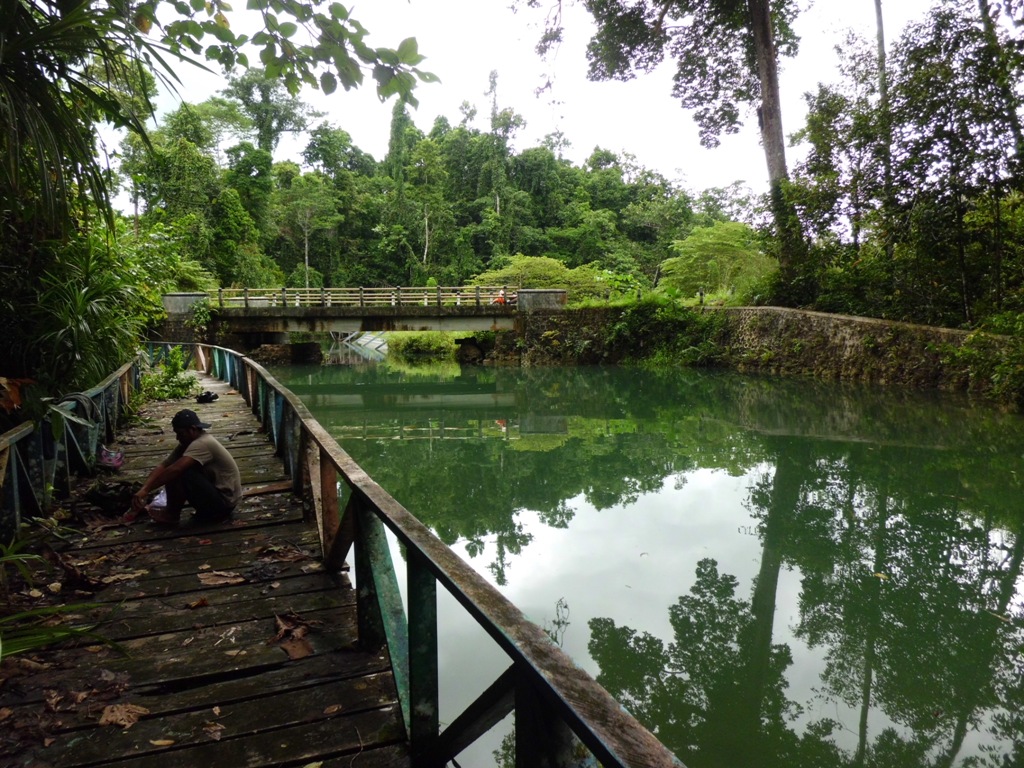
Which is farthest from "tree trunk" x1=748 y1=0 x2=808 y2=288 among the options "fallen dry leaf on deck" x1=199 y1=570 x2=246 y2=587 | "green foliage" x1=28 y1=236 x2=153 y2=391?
"fallen dry leaf on deck" x1=199 y1=570 x2=246 y2=587

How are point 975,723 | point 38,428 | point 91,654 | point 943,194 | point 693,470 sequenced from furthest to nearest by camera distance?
1. point 943,194
2. point 693,470
3. point 38,428
4. point 975,723
5. point 91,654

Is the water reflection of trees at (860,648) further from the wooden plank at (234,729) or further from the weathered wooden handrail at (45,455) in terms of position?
the weathered wooden handrail at (45,455)

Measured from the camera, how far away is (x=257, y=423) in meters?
7.23

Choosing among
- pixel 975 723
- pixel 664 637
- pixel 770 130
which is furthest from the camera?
pixel 770 130

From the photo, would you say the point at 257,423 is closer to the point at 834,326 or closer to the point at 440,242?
the point at 834,326

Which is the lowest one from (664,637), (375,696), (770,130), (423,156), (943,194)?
(664,637)

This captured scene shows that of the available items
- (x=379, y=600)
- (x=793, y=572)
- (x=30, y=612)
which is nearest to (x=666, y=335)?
(x=793, y=572)

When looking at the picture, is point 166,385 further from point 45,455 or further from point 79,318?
point 45,455

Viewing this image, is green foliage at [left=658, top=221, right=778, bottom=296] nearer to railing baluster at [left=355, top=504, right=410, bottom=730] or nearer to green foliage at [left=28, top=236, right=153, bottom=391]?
green foliage at [left=28, top=236, right=153, bottom=391]

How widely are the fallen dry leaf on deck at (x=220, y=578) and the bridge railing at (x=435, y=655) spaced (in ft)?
1.27

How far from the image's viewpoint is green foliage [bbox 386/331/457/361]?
3025 cm

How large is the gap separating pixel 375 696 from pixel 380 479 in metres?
5.55

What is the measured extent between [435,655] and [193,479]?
252 cm

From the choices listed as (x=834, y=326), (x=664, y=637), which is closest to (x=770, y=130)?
(x=834, y=326)
